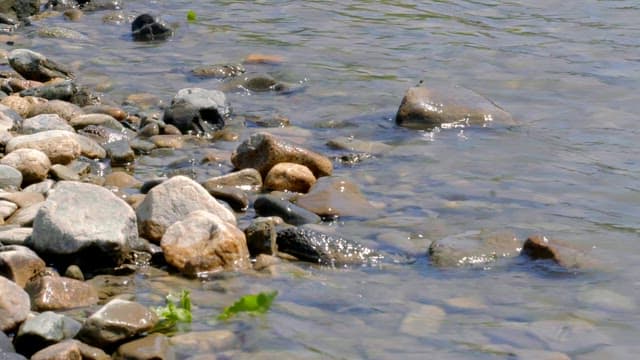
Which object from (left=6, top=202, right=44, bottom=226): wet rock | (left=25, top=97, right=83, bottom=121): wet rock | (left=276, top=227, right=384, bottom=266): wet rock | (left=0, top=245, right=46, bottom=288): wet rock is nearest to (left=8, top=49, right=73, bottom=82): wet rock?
(left=25, top=97, right=83, bottom=121): wet rock

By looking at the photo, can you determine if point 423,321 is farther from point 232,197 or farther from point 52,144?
point 52,144

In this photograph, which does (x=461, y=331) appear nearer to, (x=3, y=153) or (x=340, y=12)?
(x=3, y=153)

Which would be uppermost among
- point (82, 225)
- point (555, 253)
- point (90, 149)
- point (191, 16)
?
point (82, 225)

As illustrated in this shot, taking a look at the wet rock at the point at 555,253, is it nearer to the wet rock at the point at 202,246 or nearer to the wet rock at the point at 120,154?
the wet rock at the point at 202,246

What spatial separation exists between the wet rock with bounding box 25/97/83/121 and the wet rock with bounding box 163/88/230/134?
63 centimetres

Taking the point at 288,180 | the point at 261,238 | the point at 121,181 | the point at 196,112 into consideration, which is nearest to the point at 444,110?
the point at 196,112

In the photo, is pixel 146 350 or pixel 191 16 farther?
pixel 191 16

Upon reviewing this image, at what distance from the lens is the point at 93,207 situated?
5230mm

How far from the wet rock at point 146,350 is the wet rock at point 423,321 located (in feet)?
3.28

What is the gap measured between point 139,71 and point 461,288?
220 inches

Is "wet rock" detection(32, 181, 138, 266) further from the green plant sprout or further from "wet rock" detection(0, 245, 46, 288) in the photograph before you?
the green plant sprout

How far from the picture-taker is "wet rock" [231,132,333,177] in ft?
22.9

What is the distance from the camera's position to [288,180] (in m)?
6.79

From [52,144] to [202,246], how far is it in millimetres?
1857
